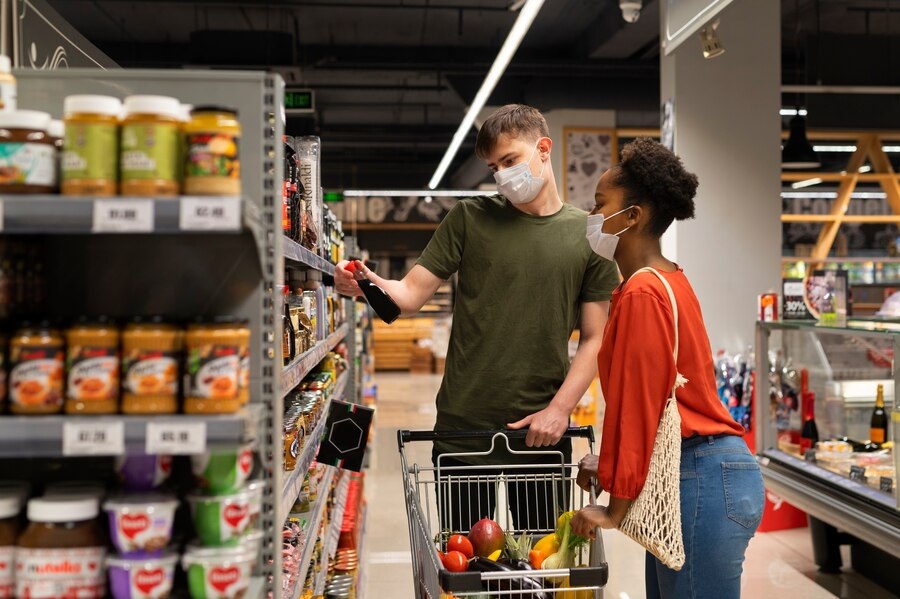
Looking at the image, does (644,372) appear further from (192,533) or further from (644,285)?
(192,533)

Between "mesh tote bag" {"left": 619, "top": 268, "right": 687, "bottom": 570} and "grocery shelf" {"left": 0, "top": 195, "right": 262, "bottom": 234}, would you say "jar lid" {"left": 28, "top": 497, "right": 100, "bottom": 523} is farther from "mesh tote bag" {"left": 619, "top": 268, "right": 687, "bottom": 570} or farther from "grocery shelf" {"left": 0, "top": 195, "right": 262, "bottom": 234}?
"mesh tote bag" {"left": 619, "top": 268, "right": 687, "bottom": 570}

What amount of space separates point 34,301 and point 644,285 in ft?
4.48

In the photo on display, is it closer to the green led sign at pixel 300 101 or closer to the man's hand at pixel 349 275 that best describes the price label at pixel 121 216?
the man's hand at pixel 349 275

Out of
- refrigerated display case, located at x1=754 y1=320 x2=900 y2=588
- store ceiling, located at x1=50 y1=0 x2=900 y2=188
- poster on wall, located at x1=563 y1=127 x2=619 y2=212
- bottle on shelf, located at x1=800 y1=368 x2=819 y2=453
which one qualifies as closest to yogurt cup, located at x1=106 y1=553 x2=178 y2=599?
refrigerated display case, located at x1=754 y1=320 x2=900 y2=588

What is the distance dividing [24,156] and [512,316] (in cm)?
177

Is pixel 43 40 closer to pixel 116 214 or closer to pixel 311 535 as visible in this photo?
pixel 116 214

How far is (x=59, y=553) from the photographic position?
4.83 ft

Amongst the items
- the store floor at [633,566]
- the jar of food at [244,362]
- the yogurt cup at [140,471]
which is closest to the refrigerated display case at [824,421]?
the store floor at [633,566]

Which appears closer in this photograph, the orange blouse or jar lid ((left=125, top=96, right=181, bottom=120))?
jar lid ((left=125, top=96, right=181, bottom=120))

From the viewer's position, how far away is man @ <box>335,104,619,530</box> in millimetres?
2965

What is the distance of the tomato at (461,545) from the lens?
2.39 meters

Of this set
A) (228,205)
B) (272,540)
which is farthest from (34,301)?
(272,540)

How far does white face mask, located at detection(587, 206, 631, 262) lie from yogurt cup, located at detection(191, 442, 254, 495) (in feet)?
4.15

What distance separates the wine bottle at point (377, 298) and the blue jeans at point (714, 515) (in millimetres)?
1019
